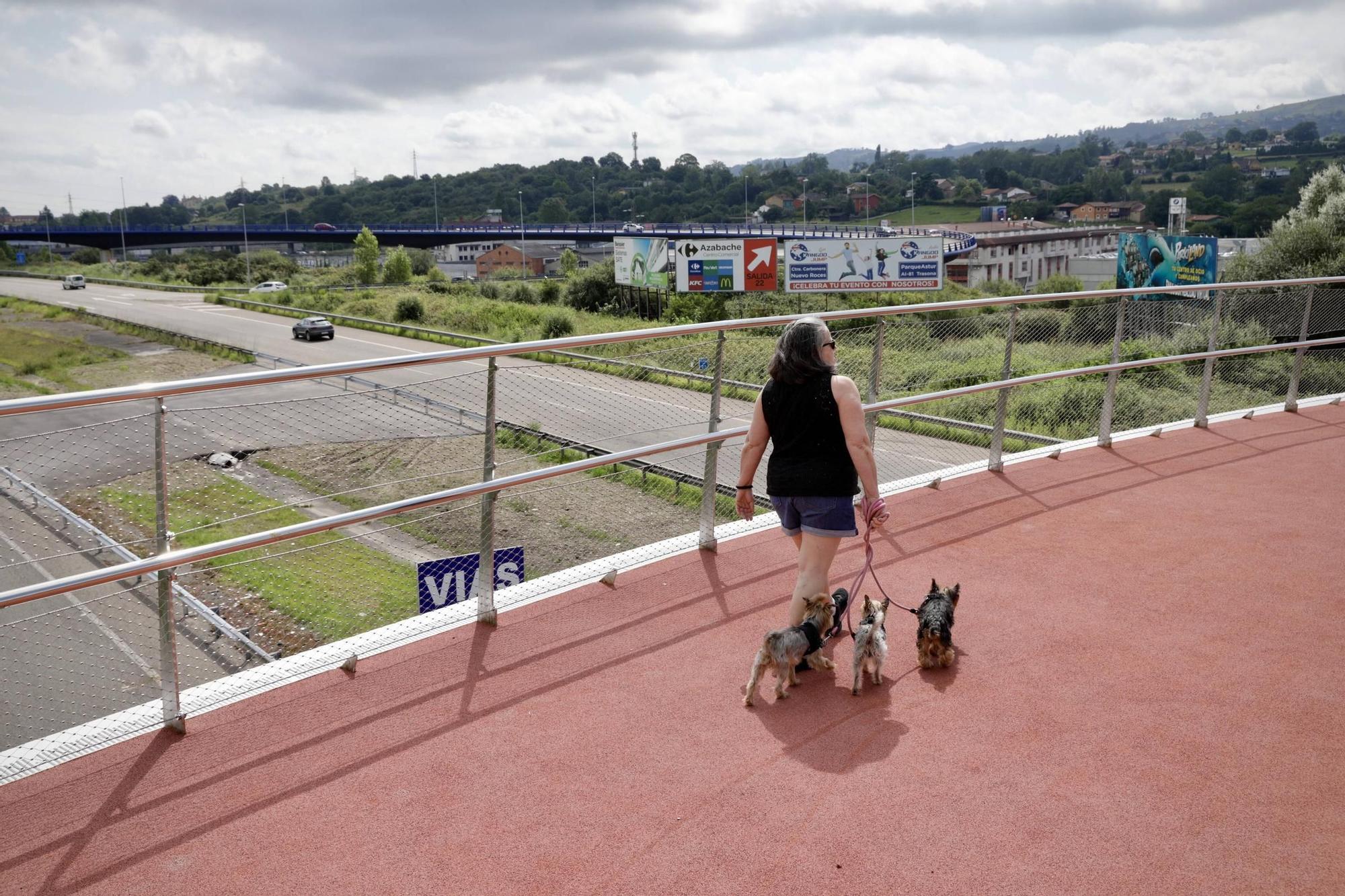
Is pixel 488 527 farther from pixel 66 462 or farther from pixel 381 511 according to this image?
pixel 66 462

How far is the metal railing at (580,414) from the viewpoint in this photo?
409cm

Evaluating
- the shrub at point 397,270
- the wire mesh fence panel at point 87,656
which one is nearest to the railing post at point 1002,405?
the wire mesh fence panel at point 87,656

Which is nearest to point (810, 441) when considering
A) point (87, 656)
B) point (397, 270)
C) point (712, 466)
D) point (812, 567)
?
point (812, 567)

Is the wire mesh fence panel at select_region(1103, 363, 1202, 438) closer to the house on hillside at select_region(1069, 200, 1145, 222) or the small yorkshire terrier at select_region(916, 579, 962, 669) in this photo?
the small yorkshire terrier at select_region(916, 579, 962, 669)

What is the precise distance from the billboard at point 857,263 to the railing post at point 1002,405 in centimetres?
3764

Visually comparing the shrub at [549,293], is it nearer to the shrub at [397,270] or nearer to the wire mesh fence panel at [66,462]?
the shrub at [397,270]

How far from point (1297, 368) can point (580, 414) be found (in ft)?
24.7

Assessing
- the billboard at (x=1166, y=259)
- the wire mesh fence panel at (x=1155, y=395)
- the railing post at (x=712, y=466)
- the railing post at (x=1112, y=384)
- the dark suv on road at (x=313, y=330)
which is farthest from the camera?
the dark suv on road at (x=313, y=330)

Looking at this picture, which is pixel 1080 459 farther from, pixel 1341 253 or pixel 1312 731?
pixel 1341 253

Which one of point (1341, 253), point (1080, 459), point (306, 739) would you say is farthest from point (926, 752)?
point (1341, 253)

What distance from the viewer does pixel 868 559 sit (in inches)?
189

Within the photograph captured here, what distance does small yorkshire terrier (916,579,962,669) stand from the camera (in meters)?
4.48

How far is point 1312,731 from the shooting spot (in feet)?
13.0

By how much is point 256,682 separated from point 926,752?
2.83 meters
